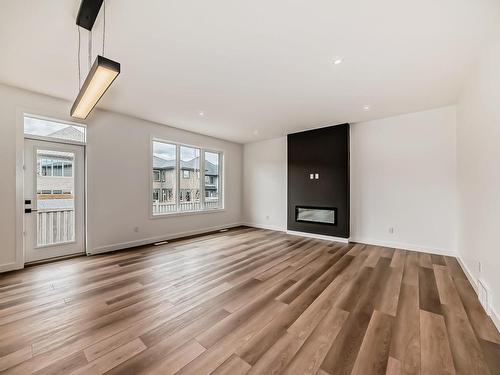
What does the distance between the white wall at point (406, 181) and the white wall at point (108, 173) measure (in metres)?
4.47

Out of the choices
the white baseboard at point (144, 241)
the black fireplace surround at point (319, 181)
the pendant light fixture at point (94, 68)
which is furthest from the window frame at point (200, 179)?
the pendant light fixture at point (94, 68)

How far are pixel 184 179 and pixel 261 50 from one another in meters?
4.23

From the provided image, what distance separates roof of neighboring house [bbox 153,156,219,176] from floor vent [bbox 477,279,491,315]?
231 inches

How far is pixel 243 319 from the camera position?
83.7 inches

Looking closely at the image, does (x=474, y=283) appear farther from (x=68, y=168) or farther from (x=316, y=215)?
(x=68, y=168)

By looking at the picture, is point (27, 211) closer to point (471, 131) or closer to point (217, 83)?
point (217, 83)

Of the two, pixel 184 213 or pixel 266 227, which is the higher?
pixel 184 213

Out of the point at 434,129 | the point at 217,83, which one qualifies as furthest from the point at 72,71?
the point at 434,129

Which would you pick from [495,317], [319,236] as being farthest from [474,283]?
[319,236]

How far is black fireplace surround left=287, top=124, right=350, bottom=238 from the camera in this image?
5184mm

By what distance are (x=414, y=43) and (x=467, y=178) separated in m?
2.25

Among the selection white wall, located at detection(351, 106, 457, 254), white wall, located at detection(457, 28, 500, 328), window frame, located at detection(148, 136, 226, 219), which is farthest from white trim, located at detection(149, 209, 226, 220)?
white wall, located at detection(457, 28, 500, 328)

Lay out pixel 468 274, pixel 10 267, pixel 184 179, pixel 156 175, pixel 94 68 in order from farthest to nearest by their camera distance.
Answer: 1. pixel 184 179
2. pixel 156 175
3. pixel 10 267
4. pixel 468 274
5. pixel 94 68

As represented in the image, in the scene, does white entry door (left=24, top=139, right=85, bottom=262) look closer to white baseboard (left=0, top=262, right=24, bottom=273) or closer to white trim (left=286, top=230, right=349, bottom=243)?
white baseboard (left=0, top=262, right=24, bottom=273)
